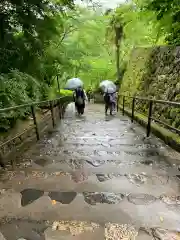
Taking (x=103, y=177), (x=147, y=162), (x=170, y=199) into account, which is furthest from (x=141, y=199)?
(x=147, y=162)

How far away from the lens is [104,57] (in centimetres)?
2191

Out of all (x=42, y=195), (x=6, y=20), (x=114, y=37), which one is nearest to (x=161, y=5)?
(x=6, y=20)

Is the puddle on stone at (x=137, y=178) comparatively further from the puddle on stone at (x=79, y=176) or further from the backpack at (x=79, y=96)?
the backpack at (x=79, y=96)

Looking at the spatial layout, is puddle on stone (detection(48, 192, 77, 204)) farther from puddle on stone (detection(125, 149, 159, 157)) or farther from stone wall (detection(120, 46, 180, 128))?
stone wall (detection(120, 46, 180, 128))

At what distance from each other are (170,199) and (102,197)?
0.82 meters

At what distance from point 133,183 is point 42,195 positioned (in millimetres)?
1249

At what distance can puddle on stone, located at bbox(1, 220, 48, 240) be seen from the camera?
2.00 meters

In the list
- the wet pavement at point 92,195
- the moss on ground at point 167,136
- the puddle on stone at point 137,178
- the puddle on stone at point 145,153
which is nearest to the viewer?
the wet pavement at point 92,195

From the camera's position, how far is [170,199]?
8.45 ft

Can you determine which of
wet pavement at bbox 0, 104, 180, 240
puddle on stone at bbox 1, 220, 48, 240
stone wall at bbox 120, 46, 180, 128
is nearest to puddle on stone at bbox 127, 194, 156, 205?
wet pavement at bbox 0, 104, 180, 240

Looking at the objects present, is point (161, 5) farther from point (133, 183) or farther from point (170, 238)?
point (170, 238)

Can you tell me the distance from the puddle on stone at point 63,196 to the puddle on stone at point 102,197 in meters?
0.17

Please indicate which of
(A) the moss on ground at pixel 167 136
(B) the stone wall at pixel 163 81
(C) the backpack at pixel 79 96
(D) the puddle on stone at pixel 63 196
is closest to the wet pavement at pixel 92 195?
(D) the puddle on stone at pixel 63 196

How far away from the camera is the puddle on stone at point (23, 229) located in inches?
78.7
